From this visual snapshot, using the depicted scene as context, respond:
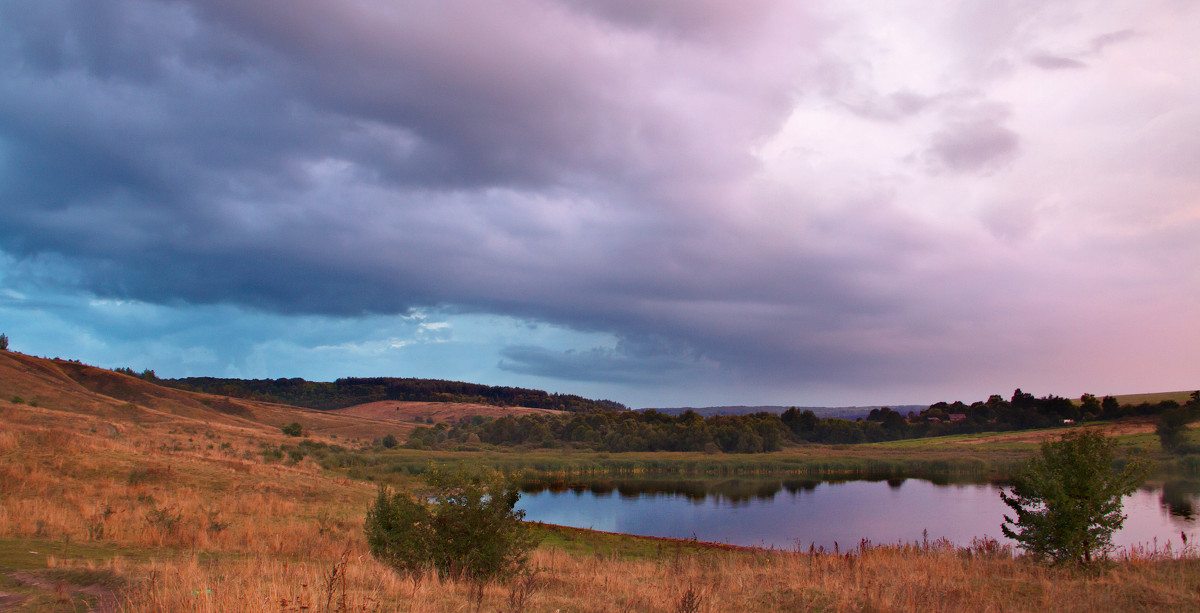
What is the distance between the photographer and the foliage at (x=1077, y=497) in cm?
1198

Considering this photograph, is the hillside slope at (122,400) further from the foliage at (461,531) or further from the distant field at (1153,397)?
the distant field at (1153,397)

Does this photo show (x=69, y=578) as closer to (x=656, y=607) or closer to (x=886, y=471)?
(x=656, y=607)

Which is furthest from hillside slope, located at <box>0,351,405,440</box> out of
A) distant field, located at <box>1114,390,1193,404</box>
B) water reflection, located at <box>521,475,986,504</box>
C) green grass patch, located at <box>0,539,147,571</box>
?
distant field, located at <box>1114,390,1193,404</box>

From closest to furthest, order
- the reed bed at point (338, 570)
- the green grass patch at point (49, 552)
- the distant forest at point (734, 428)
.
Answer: the reed bed at point (338, 570)
the green grass patch at point (49, 552)
the distant forest at point (734, 428)

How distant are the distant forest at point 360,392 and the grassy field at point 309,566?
139m

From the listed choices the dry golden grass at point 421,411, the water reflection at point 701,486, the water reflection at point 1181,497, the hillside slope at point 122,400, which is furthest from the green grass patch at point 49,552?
the dry golden grass at point 421,411

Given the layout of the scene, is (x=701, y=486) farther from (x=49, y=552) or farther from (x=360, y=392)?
(x=360, y=392)

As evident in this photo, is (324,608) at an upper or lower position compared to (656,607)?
upper

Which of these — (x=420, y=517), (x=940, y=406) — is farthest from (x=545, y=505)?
(x=940, y=406)

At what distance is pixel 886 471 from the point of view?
237ft

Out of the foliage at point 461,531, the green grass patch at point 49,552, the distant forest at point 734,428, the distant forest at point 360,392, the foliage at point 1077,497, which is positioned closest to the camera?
the green grass patch at point 49,552

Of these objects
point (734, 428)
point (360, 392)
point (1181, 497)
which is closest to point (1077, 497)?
point (1181, 497)

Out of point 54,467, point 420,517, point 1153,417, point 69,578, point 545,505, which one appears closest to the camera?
point 69,578

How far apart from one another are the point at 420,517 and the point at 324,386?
19159cm
